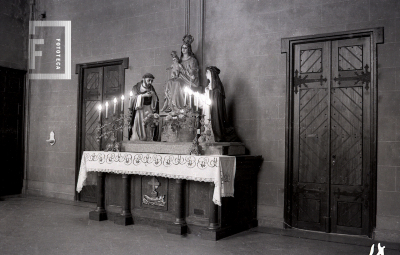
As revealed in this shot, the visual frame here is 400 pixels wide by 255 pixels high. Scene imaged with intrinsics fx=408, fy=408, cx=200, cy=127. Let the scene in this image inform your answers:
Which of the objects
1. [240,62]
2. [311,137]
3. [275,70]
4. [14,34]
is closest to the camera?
[311,137]

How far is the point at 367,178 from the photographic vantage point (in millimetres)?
6430

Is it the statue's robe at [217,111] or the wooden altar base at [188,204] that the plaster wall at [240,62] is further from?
the statue's robe at [217,111]

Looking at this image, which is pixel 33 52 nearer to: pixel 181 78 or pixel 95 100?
pixel 95 100

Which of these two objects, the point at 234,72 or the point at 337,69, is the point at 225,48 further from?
the point at 337,69

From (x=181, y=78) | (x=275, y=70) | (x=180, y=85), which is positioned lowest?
(x=180, y=85)

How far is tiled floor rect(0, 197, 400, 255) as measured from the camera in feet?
17.5

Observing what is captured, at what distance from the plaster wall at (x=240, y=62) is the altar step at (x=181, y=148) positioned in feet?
2.39

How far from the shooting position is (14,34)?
35.0ft

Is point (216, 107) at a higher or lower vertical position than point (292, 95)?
lower

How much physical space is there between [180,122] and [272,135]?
1.65 m

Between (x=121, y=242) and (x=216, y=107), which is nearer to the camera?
(x=121, y=242)

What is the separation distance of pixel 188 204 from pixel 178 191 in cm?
27

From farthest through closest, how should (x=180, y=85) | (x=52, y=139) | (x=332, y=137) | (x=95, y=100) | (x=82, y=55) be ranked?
(x=52, y=139)
(x=82, y=55)
(x=95, y=100)
(x=180, y=85)
(x=332, y=137)

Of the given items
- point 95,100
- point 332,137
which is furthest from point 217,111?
point 95,100
